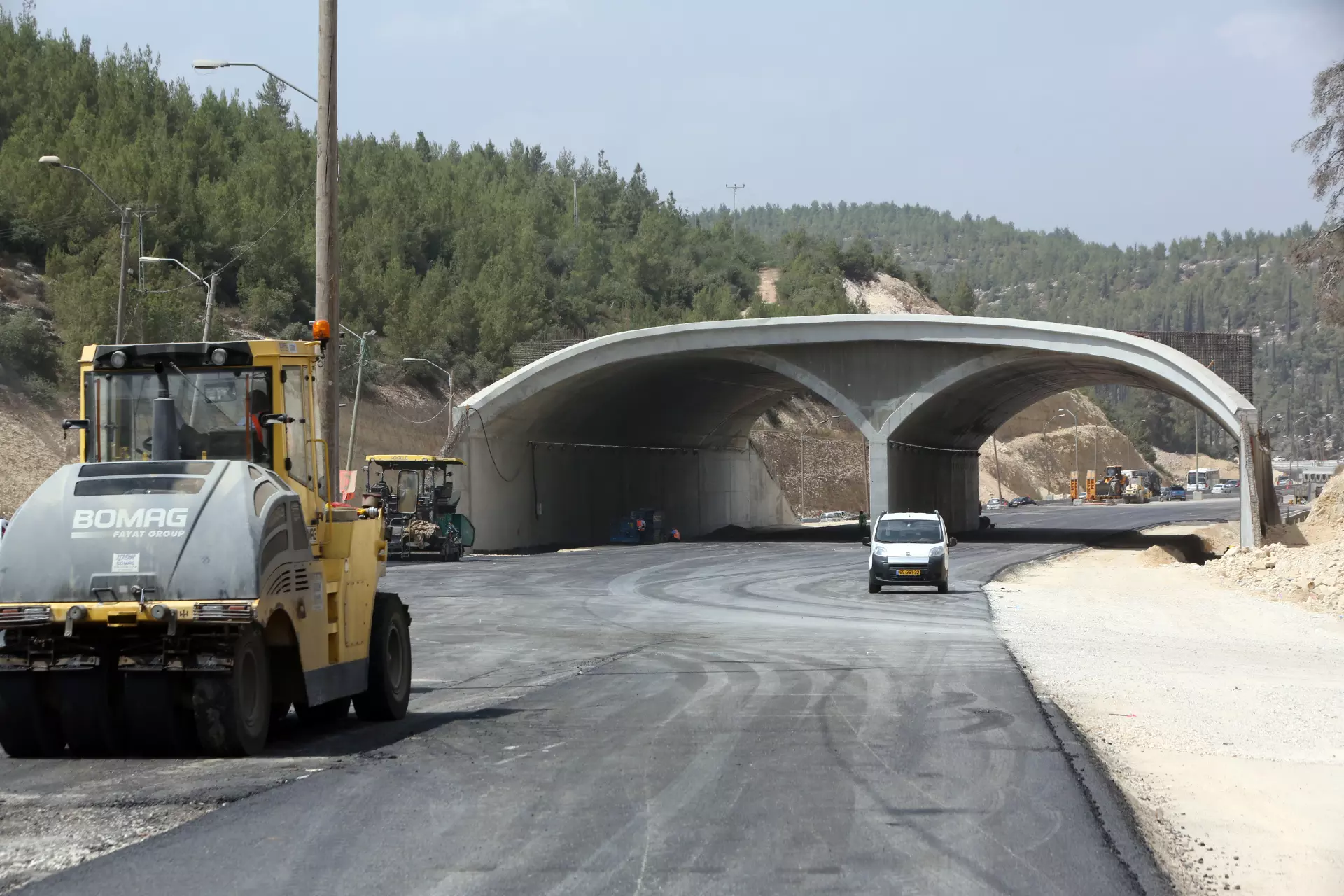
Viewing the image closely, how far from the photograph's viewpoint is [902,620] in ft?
87.0

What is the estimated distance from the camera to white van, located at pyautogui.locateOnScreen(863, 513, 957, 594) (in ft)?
110

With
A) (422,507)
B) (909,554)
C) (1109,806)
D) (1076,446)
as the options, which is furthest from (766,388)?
(1076,446)

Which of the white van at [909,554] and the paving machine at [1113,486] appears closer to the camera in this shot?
the white van at [909,554]

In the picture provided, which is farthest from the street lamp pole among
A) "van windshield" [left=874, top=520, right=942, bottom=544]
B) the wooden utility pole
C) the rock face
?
the rock face

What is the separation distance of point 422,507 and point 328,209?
100 ft

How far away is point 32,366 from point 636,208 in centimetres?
10048

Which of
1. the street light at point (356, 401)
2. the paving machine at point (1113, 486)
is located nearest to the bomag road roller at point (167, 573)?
the street light at point (356, 401)

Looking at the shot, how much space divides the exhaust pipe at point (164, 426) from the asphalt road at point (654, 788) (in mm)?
2395

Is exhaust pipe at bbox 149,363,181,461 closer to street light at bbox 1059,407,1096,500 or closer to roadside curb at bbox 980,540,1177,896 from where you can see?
roadside curb at bbox 980,540,1177,896

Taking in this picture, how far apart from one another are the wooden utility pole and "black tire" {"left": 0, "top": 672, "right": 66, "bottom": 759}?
5.49 metres

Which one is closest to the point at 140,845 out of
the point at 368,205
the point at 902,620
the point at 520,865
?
the point at 520,865

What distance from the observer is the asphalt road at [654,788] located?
7.31 metres

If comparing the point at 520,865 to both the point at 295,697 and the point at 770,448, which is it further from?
the point at 770,448

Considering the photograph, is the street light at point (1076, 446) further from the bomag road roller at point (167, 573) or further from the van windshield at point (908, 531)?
the bomag road roller at point (167, 573)
